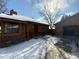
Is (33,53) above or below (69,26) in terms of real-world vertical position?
below

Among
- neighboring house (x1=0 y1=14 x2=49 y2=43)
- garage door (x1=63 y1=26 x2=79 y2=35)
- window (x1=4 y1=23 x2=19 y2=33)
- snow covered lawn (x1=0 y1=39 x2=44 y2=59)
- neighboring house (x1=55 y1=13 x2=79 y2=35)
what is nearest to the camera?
snow covered lawn (x1=0 y1=39 x2=44 y2=59)

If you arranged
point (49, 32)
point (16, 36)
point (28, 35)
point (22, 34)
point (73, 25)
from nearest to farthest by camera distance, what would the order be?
point (16, 36) < point (22, 34) < point (28, 35) < point (73, 25) < point (49, 32)

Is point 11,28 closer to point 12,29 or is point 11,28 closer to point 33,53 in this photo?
point 12,29

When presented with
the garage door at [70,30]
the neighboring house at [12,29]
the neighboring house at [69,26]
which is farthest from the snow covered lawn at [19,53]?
the neighboring house at [69,26]

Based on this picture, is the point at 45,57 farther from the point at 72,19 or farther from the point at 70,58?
the point at 72,19

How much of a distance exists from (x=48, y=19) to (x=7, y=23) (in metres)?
38.1

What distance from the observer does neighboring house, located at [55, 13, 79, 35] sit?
3149cm

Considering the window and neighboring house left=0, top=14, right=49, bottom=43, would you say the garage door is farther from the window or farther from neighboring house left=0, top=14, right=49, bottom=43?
the window

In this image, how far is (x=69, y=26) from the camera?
106 ft

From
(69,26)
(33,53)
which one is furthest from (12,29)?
(69,26)

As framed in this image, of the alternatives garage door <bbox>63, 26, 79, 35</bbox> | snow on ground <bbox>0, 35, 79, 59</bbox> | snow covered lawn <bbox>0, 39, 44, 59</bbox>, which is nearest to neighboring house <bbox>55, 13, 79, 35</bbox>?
garage door <bbox>63, 26, 79, 35</bbox>

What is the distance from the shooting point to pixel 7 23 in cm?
1847

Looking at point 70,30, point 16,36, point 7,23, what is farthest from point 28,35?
point 70,30

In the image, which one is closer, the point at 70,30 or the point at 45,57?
the point at 45,57
